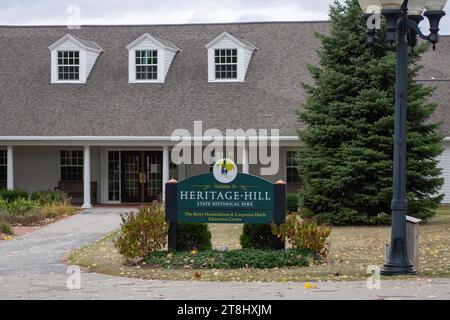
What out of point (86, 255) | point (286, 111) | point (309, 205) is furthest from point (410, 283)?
point (286, 111)

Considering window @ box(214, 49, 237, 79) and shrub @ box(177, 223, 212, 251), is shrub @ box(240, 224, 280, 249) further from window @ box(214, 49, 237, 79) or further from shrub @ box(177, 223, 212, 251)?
window @ box(214, 49, 237, 79)

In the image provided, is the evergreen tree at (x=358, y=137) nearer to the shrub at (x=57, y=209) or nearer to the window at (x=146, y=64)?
the shrub at (x=57, y=209)

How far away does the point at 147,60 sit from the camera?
34.5 meters

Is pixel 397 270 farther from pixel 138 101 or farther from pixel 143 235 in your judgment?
pixel 138 101

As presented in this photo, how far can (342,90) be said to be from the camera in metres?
25.5

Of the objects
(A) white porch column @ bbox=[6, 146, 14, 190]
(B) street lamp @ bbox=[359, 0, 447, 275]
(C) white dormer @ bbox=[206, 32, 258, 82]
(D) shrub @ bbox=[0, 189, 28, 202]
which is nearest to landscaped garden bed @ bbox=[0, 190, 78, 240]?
(D) shrub @ bbox=[0, 189, 28, 202]

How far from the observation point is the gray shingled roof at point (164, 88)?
→ 3241cm

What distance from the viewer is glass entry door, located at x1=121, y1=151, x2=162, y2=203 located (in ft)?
112

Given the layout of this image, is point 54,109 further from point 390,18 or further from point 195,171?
point 390,18

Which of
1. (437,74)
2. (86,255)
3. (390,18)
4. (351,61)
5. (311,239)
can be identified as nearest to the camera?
(390,18)

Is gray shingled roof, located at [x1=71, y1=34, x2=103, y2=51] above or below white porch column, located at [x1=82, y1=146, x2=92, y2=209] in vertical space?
above

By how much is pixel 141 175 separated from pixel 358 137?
1159cm

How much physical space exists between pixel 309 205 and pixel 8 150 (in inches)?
477

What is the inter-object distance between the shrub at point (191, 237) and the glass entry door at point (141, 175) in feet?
56.4
